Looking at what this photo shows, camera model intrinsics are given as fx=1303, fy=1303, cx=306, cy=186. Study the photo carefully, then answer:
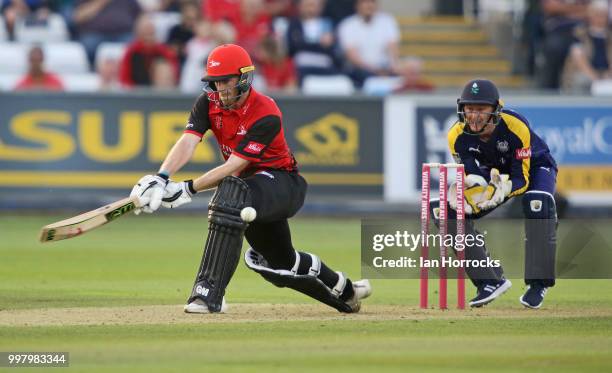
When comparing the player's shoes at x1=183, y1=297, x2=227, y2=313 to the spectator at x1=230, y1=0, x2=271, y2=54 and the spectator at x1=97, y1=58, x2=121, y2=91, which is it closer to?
the spectator at x1=97, y1=58, x2=121, y2=91

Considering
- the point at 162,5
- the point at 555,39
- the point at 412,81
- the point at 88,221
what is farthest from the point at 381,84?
the point at 88,221

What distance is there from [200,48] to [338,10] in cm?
284

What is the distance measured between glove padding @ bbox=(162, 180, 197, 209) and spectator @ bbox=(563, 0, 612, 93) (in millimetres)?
12078

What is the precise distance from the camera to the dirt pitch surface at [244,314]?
8727 mm

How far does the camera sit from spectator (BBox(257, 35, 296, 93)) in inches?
741

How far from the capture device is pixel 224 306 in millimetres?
9156

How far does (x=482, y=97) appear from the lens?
9.49 meters

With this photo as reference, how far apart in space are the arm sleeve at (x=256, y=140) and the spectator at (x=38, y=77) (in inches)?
373

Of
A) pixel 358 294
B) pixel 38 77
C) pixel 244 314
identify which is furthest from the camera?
pixel 38 77

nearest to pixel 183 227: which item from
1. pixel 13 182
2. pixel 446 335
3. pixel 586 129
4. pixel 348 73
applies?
pixel 13 182

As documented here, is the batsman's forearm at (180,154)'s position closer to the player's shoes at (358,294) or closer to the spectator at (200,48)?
the player's shoes at (358,294)

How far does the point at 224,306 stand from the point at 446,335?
1.78 metres

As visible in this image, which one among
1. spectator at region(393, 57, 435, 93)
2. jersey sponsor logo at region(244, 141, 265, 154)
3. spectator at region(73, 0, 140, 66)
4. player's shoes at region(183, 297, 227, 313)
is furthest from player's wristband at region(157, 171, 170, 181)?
spectator at region(73, 0, 140, 66)

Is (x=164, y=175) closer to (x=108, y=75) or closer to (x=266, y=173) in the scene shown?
(x=266, y=173)
